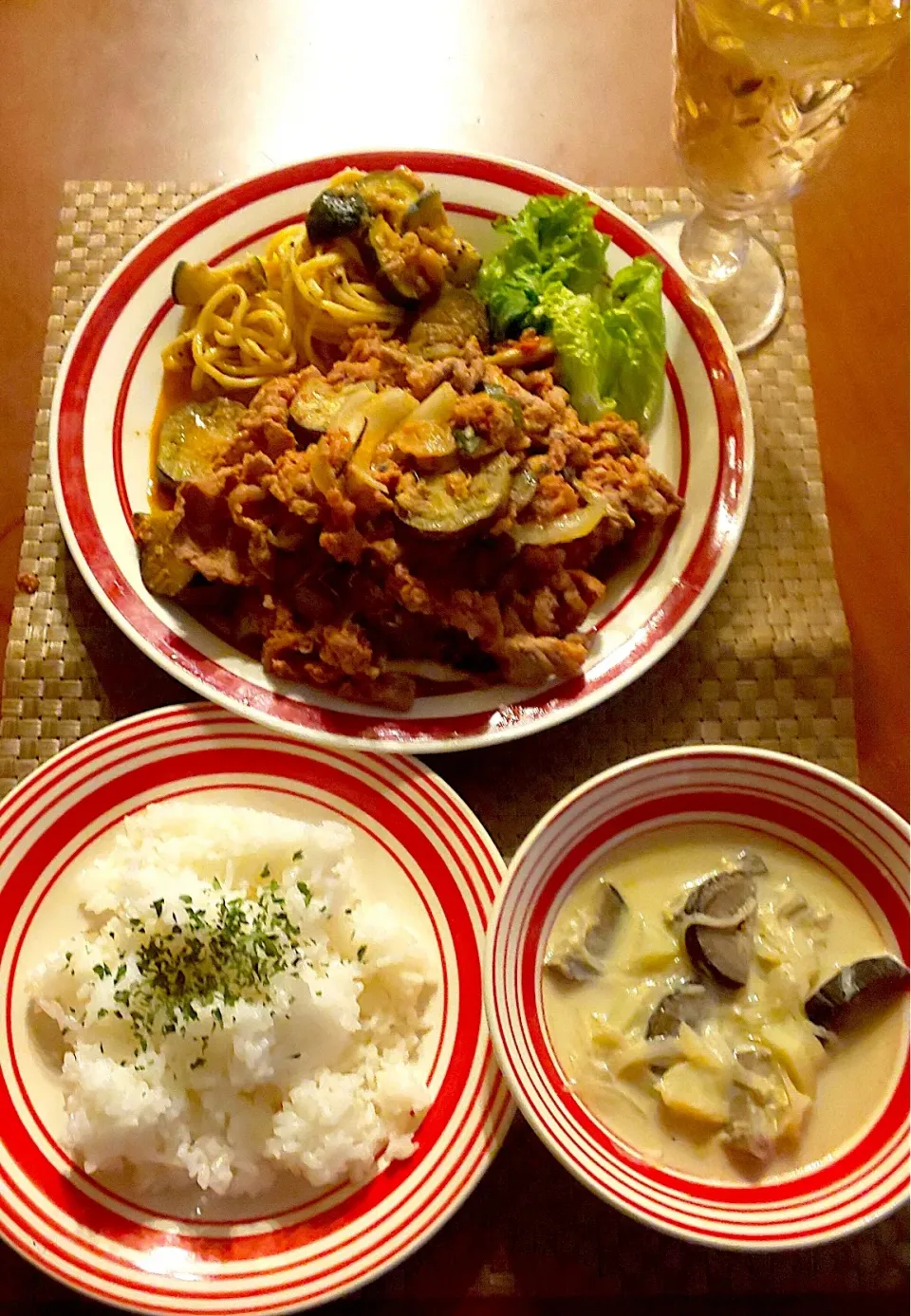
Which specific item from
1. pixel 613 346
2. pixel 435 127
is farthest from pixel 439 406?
pixel 435 127

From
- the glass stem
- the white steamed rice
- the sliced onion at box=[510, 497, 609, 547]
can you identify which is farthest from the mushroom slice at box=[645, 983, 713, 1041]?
the glass stem

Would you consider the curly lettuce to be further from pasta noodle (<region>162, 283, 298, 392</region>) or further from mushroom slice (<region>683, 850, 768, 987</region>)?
mushroom slice (<region>683, 850, 768, 987</region>)

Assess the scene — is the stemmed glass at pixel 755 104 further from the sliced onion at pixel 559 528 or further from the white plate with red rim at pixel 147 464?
the sliced onion at pixel 559 528

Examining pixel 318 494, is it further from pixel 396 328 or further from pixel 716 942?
pixel 716 942

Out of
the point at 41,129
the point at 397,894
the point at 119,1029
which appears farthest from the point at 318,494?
the point at 41,129

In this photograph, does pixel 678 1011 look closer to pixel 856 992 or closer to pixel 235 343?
pixel 856 992
